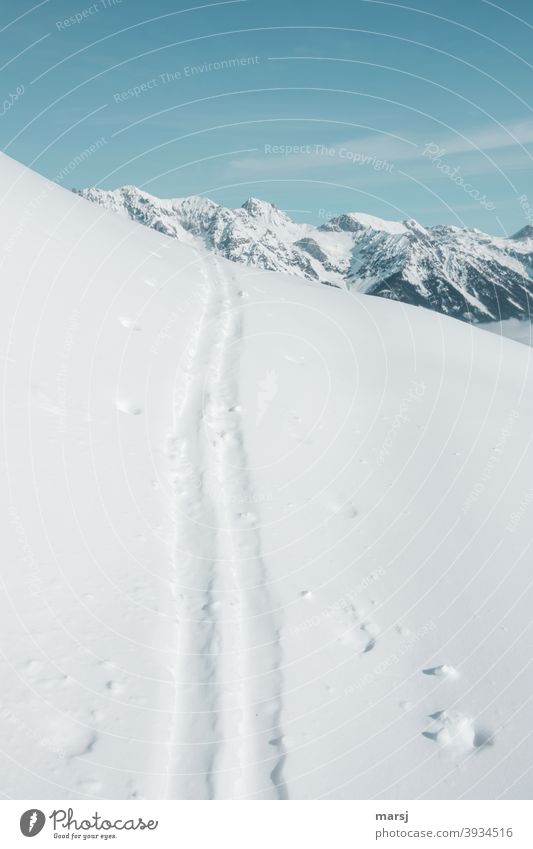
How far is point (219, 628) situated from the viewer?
8180 mm

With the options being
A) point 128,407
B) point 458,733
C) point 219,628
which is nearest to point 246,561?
point 219,628

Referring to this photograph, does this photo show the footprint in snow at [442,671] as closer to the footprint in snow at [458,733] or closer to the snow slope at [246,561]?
the snow slope at [246,561]

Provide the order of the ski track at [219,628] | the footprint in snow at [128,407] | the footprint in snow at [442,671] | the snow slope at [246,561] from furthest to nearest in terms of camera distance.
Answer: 1. the footprint in snow at [128,407]
2. the footprint in snow at [442,671]
3. the snow slope at [246,561]
4. the ski track at [219,628]

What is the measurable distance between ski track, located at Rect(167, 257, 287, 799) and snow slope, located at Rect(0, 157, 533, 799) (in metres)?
0.03

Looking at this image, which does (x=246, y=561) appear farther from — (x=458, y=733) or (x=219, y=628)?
(x=458, y=733)

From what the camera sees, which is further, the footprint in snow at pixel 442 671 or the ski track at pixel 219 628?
the footprint in snow at pixel 442 671

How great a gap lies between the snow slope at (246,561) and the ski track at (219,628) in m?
0.03

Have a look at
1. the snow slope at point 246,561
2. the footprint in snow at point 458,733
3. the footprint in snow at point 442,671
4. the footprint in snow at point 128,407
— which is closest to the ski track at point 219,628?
the snow slope at point 246,561

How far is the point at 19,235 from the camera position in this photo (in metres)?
17.8

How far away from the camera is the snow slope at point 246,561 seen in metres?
6.60

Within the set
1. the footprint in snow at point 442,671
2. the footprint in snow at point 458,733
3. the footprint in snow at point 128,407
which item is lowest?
the footprint in snow at point 458,733

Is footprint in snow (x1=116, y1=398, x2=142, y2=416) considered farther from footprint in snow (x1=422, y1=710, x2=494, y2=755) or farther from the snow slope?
footprint in snow (x1=422, y1=710, x2=494, y2=755)
